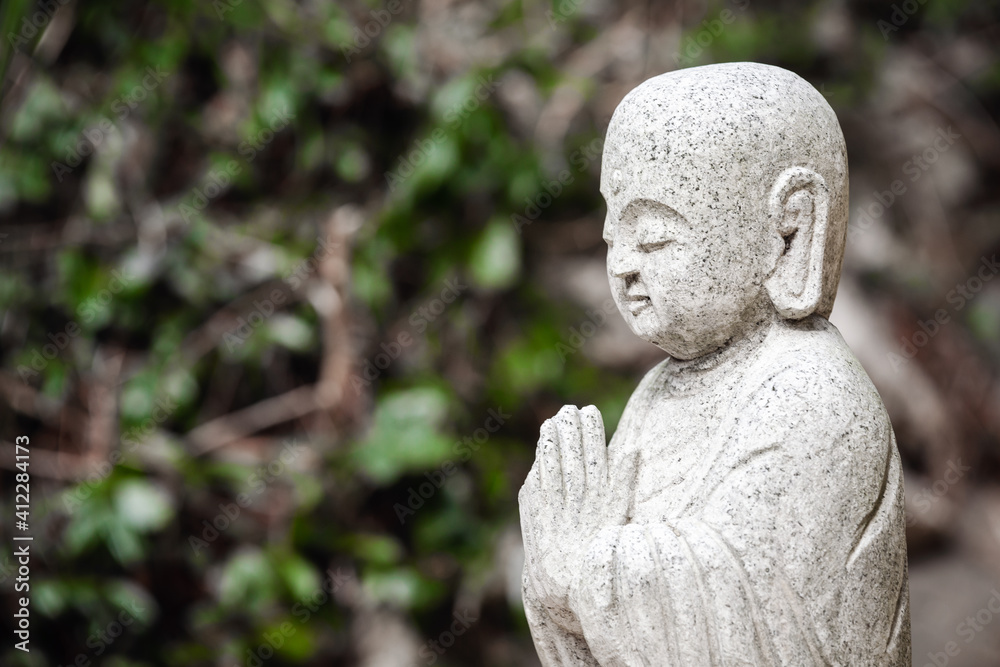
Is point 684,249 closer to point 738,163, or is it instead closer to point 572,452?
point 738,163

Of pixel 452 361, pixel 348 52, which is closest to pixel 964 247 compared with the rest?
pixel 452 361

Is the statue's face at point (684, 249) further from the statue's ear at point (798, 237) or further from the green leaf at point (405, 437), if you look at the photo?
the green leaf at point (405, 437)

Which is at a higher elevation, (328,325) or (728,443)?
(728,443)

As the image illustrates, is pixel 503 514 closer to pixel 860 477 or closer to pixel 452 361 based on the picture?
pixel 452 361

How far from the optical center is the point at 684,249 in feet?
4.81

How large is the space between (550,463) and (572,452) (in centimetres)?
4

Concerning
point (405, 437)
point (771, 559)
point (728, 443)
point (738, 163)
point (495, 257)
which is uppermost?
point (738, 163)

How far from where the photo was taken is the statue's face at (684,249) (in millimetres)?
1443

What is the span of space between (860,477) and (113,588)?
262 centimetres

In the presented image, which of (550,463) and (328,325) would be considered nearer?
(550,463)

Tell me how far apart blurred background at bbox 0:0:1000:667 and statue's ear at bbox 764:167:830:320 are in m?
1.80

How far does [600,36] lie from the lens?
4039mm

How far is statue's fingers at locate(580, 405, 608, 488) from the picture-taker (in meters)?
1.50

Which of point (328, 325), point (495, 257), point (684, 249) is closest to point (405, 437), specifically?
point (328, 325)
